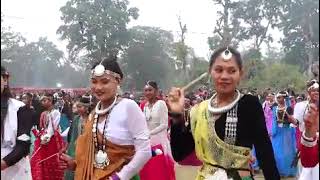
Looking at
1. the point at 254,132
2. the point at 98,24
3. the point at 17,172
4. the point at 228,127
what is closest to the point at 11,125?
the point at 17,172

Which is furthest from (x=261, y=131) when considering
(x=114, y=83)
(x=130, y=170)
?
(x=114, y=83)

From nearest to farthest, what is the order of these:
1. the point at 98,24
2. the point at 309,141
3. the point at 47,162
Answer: the point at 309,141 < the point at 47,162 < the point at 98,24

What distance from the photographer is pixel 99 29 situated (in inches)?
1049

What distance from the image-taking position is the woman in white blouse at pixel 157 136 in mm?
8328

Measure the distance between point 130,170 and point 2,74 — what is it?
1.08 meters

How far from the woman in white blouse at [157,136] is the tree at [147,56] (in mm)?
19800

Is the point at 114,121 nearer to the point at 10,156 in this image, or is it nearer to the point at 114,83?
the point at 114,83

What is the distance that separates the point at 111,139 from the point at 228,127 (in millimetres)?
921

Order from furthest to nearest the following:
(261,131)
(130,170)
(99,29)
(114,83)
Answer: (99,29) < (114,83) < (130,170) < (261,131)

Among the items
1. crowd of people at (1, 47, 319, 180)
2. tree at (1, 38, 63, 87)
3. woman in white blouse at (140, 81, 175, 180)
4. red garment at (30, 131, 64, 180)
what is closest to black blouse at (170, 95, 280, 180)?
crowd of people at (1, 47, 319, 180)

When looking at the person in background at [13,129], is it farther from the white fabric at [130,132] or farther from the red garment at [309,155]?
the red garment at [309,155]

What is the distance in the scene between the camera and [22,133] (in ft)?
14.3

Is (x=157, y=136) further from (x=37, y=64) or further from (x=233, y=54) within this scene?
(x=37, y=64)

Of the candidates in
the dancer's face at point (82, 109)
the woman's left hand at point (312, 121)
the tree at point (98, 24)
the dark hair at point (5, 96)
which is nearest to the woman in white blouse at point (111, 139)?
the dark hair at point (5, 96)
